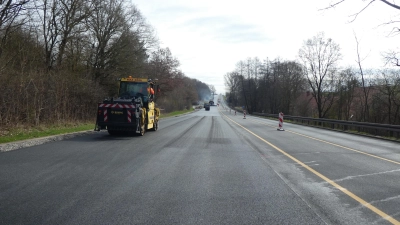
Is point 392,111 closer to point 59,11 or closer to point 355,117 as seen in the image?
point 355,117

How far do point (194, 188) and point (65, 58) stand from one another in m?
27.3

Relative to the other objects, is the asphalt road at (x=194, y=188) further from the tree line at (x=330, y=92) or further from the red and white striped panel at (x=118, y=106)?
the tree line at (x=330, y=92)

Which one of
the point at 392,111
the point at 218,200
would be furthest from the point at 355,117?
the point at 218,200

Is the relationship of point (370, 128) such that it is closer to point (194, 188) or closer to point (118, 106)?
point (118, 106)

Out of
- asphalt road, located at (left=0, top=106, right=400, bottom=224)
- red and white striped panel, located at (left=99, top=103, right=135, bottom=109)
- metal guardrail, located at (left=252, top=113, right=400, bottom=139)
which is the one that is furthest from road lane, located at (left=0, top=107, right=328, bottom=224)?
metal guardrail, located at (left=252, top=113, right=400, bottom=139)

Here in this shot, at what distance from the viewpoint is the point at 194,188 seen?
7.56 m

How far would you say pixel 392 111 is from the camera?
135ft

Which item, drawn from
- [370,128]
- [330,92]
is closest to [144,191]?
[370,128]

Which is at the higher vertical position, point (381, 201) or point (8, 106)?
point (8, 106)

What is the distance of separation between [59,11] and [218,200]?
92.5 ft

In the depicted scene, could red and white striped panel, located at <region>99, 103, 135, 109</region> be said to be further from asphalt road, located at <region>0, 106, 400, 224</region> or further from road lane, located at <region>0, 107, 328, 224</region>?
road lane, located at <region>0, 107, 328, 224</region>

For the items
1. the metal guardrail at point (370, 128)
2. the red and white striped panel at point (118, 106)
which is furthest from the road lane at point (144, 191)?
the metal guardrail at point (370, 128)

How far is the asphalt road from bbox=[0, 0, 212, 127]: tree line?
9.31 metres

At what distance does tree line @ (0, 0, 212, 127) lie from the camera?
20.3 metres
